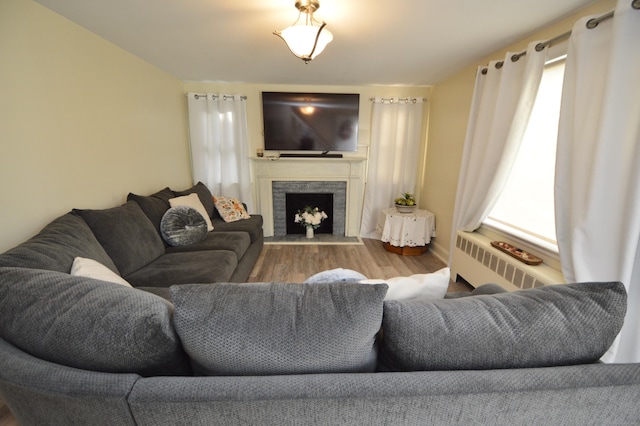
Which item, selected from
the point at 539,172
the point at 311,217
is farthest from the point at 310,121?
the point at 539,172

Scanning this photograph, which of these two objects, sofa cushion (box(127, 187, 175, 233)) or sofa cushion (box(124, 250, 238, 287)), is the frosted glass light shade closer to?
sofa cushion (box(124, 250, 238, 287))

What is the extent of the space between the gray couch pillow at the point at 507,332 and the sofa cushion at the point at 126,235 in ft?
6.08

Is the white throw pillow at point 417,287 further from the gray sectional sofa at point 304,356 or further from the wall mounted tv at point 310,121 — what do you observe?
the wall mounted tv at point 310,121

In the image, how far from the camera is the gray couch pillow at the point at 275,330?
65 cm

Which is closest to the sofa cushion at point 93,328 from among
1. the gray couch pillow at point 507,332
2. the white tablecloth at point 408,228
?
the gray couch pillow at point 507,332

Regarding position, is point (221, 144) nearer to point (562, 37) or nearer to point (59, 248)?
point (59, 248)

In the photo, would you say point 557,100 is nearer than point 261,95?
Yes

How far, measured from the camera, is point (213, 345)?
0.65 metres

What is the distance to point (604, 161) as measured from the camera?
4.55ft

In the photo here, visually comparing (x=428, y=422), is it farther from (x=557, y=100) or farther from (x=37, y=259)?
(x=557, y=100)

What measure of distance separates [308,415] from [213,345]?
296mm

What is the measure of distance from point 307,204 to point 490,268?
2.65m

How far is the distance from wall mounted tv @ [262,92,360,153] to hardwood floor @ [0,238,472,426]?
59.2 inches

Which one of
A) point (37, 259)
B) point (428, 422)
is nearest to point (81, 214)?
point (37, 259)
